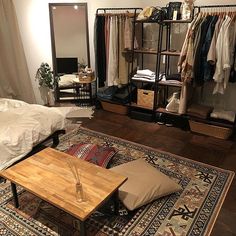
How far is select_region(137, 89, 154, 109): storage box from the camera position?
376 cm

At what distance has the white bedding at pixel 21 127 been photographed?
238cm

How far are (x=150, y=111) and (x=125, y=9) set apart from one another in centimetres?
167

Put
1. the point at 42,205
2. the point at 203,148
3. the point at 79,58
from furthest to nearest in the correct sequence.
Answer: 1. the point at 79,58
2. the point at 203,148
3. the point at 42,205

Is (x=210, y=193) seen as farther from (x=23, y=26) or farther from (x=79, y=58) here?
(x=23, y=26)

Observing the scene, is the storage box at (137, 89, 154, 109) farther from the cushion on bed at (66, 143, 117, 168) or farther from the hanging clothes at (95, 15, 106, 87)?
the cushion on bed at (66, 143, 117, 168)

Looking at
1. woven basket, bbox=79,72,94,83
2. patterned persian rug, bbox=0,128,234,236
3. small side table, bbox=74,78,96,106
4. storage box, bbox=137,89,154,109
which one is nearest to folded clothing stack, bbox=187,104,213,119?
storage box, bbox=137,89,154,109

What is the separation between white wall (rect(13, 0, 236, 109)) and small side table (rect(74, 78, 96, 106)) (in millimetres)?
530

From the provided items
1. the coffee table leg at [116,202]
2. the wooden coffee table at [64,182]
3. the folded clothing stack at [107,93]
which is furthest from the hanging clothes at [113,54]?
the coffee table leg at [116,202]

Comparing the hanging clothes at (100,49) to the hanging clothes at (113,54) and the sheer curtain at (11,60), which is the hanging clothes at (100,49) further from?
the sheer curtain at (11,60)

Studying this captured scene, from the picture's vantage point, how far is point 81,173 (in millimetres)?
1979

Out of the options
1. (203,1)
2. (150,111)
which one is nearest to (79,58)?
(150,111)

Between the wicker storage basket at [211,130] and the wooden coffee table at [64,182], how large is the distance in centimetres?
189

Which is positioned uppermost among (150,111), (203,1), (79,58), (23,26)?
(203,1)

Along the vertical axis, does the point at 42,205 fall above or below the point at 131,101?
below
